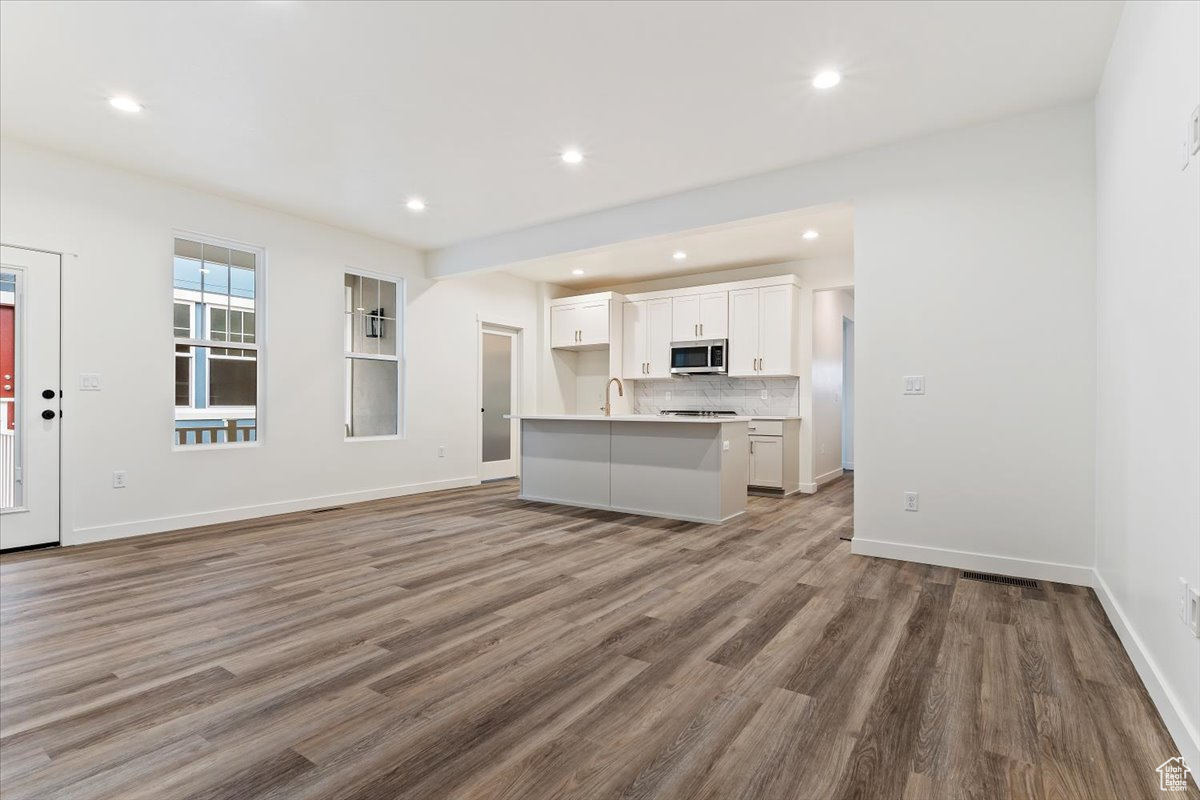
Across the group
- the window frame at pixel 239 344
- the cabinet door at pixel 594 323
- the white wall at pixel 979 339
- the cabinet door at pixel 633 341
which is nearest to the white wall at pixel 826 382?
the cabinet door at pixel 633 341

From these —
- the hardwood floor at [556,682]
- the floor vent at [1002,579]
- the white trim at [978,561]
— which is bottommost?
the floor vent at [1002,579]

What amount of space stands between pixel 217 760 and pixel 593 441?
4078 millimetres

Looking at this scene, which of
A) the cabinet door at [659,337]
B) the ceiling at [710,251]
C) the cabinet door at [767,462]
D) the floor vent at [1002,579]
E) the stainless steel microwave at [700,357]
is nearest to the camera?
the floor vent at [1002,579]

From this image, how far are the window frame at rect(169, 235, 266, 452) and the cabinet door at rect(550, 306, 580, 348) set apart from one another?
12.9 feet

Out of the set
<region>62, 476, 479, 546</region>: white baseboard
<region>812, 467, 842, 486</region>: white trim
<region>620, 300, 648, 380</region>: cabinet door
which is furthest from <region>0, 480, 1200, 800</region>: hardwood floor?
<region>620, 300, 648, 380</region>: cabinet door

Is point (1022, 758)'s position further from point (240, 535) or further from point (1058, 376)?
point (240, 535)

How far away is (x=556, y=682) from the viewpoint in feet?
6.66

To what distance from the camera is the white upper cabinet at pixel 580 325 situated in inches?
310

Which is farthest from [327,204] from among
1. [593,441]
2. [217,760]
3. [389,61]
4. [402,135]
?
[217,760]

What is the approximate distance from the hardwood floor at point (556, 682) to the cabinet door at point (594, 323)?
462 centimetres

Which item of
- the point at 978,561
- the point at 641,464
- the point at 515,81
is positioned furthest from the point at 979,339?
the point at 515,81

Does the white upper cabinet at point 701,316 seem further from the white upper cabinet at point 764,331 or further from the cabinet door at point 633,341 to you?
the cabinet door at point 633,341

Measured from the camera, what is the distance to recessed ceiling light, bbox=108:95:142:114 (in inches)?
129

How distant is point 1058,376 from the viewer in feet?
10.6
